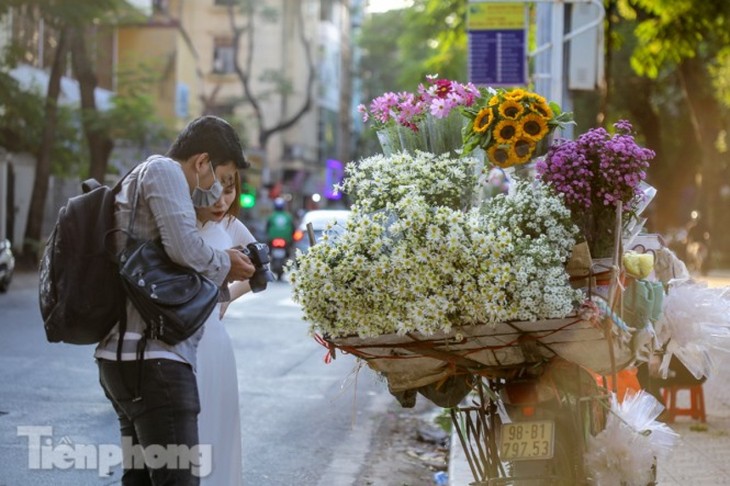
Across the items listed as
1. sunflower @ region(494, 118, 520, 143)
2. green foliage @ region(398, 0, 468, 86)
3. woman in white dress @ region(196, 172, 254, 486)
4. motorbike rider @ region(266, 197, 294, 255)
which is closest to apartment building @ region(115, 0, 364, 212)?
motorbike rider @ region(266, 197, 294, 255)

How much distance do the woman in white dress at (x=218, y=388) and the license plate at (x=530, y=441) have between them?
113 centimetres

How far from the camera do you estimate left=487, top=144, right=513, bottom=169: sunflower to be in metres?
5.11

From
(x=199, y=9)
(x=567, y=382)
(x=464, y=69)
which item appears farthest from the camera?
(x=199, y=9)

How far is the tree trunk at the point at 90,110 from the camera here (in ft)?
94.3

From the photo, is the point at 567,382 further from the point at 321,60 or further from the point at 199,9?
the point at 321,60

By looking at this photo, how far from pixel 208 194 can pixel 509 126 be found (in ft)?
4.53

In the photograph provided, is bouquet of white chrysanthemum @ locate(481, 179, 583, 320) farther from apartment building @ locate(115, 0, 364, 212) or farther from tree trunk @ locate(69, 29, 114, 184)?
apartment building @ locate(115, 0, 364, 212)

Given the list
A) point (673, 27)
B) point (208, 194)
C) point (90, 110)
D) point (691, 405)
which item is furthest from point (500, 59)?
point (90, 110)

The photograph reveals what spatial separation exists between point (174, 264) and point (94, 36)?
2721 cm

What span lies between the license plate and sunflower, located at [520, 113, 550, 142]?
1134 mm

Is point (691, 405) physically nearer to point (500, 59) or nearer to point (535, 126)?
point (535, 126)

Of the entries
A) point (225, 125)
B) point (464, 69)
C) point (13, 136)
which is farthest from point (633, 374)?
point (13, 136)

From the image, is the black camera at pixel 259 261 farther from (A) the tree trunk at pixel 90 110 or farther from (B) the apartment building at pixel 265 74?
(B) the apartment building at pixel 265 74

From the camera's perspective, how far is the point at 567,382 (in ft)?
17.0
